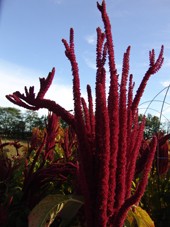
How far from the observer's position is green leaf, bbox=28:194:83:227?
3.95 ft

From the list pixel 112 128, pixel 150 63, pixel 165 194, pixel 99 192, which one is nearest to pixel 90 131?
pixel 112 128

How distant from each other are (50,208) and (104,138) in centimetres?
33

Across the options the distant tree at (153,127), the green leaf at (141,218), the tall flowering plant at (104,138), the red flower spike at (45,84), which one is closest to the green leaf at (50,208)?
the tall flowering plant at (104,138)

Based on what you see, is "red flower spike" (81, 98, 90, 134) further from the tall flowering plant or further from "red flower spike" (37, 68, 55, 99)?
"red flower spike" (37, 68, 55, 99)

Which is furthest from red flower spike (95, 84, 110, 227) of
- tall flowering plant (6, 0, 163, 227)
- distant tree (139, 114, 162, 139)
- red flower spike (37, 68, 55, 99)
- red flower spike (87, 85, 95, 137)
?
distant tree (139, 114, 162, 139)

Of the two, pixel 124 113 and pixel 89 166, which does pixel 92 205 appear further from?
pixel 124 113

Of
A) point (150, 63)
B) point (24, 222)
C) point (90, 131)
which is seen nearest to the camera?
point (90, 131)

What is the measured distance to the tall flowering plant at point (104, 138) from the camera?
1.11m

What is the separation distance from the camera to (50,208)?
1.23 metres

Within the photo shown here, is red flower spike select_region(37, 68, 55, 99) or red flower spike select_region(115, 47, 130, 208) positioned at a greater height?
red flower spike select_region(37, 68, 55, 99)

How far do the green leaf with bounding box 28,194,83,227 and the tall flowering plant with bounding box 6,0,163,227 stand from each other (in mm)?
118

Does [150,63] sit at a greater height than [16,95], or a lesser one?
greater

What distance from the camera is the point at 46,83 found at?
1.42 m

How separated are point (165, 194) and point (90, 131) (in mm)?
1099
